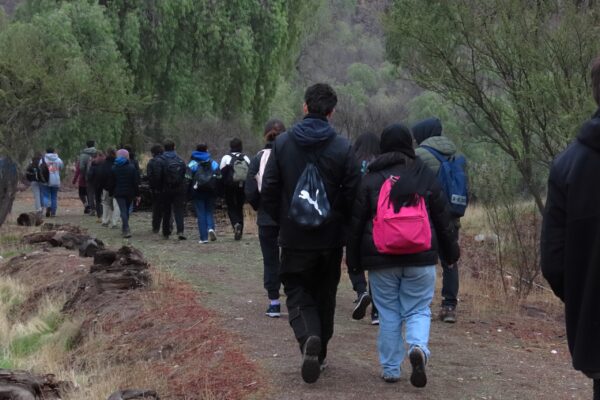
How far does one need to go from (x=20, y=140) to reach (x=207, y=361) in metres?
11.5

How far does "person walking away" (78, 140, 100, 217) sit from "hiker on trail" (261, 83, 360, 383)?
15.2 metres

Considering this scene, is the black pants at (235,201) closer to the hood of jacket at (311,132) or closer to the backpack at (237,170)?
the backpack at (237,170)

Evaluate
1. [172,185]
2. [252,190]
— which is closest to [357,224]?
[252,190]

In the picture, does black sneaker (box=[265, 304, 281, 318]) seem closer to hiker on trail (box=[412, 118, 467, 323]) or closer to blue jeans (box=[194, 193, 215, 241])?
hiker on trail (box=[412, 118, 467, 323])

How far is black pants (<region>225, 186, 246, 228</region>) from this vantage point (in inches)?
615

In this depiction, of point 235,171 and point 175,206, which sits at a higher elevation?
point 235,171

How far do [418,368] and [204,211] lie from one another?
10211 mm

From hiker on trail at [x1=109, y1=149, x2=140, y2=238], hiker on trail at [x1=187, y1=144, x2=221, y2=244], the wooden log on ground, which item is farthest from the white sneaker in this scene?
the wooden log on ground

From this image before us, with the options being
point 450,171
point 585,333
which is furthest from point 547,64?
point 585,333

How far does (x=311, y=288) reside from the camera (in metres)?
6.80

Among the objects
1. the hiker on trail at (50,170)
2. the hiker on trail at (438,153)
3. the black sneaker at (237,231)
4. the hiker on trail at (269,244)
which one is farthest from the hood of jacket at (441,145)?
the hiker on trail at (50,170)

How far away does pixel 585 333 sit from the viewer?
392 cm

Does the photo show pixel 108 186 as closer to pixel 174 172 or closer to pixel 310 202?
pixel 174 172

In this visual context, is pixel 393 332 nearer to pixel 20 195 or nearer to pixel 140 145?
pixel 140 145
